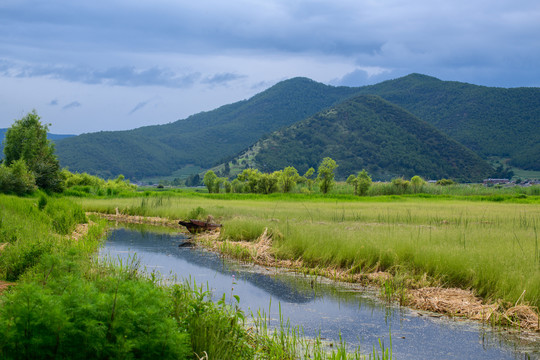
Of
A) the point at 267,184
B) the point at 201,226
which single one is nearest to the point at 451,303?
the point at 201,226

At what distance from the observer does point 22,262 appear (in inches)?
360

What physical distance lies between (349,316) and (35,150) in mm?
38083

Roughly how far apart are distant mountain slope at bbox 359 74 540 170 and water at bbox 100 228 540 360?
494 ft

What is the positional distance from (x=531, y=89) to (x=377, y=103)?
213 feet

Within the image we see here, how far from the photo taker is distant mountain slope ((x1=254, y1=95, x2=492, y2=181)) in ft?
415

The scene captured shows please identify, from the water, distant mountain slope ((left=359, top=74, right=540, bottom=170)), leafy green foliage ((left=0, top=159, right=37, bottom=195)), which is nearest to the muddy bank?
the water

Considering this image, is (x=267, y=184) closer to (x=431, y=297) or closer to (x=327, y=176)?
(x=327, y=176)

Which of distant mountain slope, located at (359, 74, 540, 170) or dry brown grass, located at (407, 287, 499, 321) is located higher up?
distant mountain slope, located at (359, 74, 540, 170)

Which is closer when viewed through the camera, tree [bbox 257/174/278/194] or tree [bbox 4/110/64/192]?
tree [bbox 4/110/64/192]

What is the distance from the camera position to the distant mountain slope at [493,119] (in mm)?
151375

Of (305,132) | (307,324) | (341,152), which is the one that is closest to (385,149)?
(341,152)

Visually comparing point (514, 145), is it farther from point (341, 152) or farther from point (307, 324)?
point (307, 324)

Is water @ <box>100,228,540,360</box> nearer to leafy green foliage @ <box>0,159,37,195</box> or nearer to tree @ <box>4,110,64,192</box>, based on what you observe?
leafy green foliage @ <box>0,159,37,195</box>

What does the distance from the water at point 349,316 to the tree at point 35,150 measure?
25.2m
